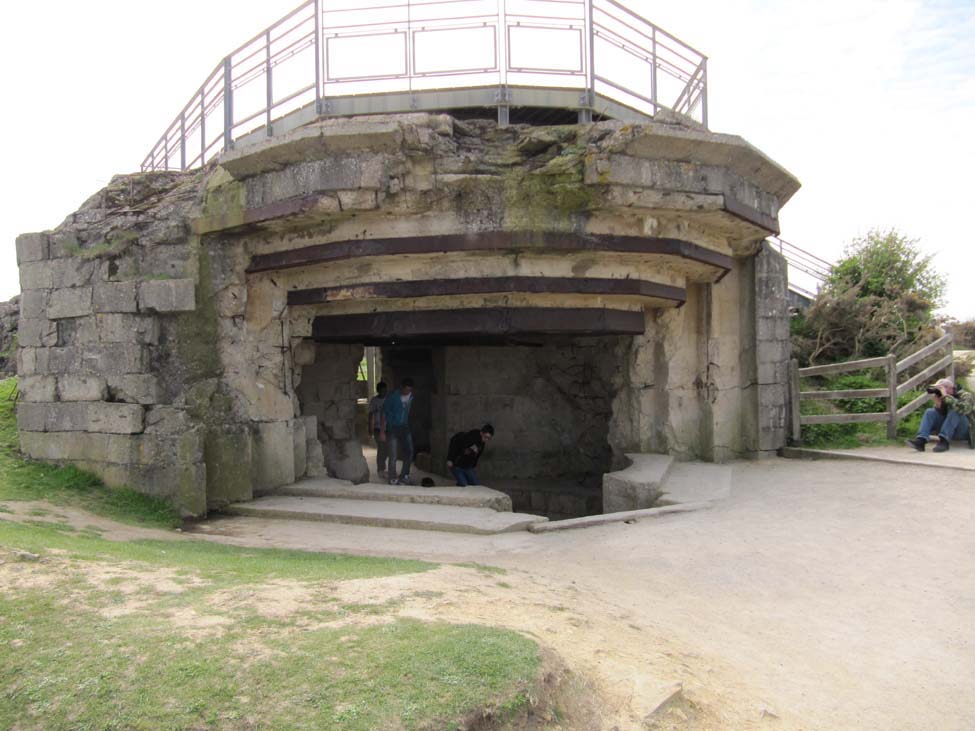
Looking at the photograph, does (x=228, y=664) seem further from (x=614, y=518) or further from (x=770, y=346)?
(x=770, y=346)

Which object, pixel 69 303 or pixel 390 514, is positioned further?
pixel 69 303

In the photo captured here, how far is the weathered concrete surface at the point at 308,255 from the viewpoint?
22.9 feet

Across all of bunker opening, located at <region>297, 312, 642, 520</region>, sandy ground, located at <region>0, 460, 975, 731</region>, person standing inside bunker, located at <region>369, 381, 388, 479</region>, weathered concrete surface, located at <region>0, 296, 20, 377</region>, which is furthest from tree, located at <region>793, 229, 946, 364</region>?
weathered concrete surface, located at <region>0, 296, 20, 377</region>

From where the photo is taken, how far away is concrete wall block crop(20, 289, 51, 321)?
7.72 metres

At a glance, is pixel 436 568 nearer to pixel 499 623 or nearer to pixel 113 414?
pixel 499 623

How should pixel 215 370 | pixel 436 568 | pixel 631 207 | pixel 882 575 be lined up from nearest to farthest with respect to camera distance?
pixel 436 568 < pixel 882 575 < pixel 631 207 < pixel 215 370

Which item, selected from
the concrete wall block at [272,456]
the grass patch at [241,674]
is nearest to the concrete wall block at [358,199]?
the concrete wall block at [272,456]

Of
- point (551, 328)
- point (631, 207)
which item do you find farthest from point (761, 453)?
point (631, 207)

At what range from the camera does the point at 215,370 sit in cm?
760

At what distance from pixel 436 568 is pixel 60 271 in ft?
18.6

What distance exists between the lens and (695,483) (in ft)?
26.1

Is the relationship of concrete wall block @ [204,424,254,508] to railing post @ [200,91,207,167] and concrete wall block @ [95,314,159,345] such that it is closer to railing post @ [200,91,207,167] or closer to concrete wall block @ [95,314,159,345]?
concrete wall block @ [95,314,159,345]

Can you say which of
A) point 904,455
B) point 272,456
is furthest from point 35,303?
point 904,455

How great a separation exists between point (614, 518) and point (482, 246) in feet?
9.45
